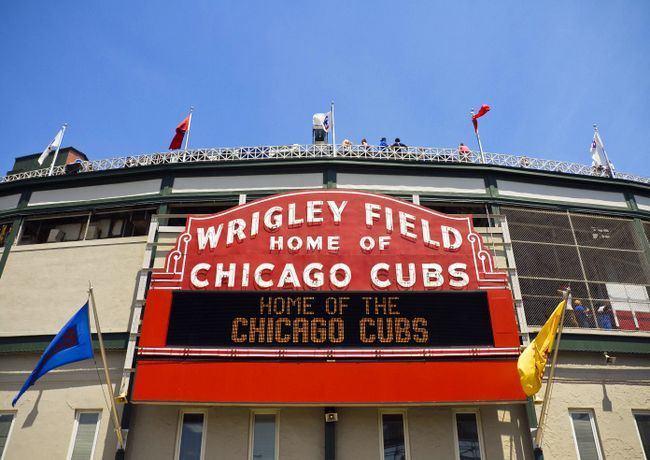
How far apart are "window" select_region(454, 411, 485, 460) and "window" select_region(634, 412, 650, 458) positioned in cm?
435

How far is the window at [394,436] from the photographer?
41.9 feet

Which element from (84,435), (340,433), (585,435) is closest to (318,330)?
(340,433)

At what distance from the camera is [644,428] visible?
1352 centimetres

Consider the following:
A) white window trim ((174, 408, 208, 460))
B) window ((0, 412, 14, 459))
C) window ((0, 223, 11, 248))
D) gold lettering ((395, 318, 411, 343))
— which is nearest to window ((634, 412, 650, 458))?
gold lettering ((395, 318, 411, 343))

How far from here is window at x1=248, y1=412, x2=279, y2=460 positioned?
506 inches

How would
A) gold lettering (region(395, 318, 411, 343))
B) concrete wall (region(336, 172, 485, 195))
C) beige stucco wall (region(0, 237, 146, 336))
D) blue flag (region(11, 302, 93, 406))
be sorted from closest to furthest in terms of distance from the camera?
blue flag (region(11, 302, 93, 406)), gold lettering (region(395, 318, 411, 343)), beige stucco wall (region(0, 237, 146, 336)), concrete wall (region(336, 172, 485, 195))

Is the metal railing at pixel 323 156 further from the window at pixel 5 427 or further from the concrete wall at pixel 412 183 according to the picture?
the window at pixel 5 427

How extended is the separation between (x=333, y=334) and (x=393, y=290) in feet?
6.39

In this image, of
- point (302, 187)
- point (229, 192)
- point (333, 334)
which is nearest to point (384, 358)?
point (333, 334)

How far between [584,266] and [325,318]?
9.40 metres

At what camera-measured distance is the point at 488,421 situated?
1302 centimetres

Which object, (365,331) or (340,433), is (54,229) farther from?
(340,433)

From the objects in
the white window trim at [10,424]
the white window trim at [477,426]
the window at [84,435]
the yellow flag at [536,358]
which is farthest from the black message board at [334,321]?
the white window trim at [10,424]

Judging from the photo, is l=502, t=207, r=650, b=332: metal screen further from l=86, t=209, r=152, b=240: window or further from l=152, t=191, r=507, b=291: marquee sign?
l=86, t=209, r=152, b=240: window
